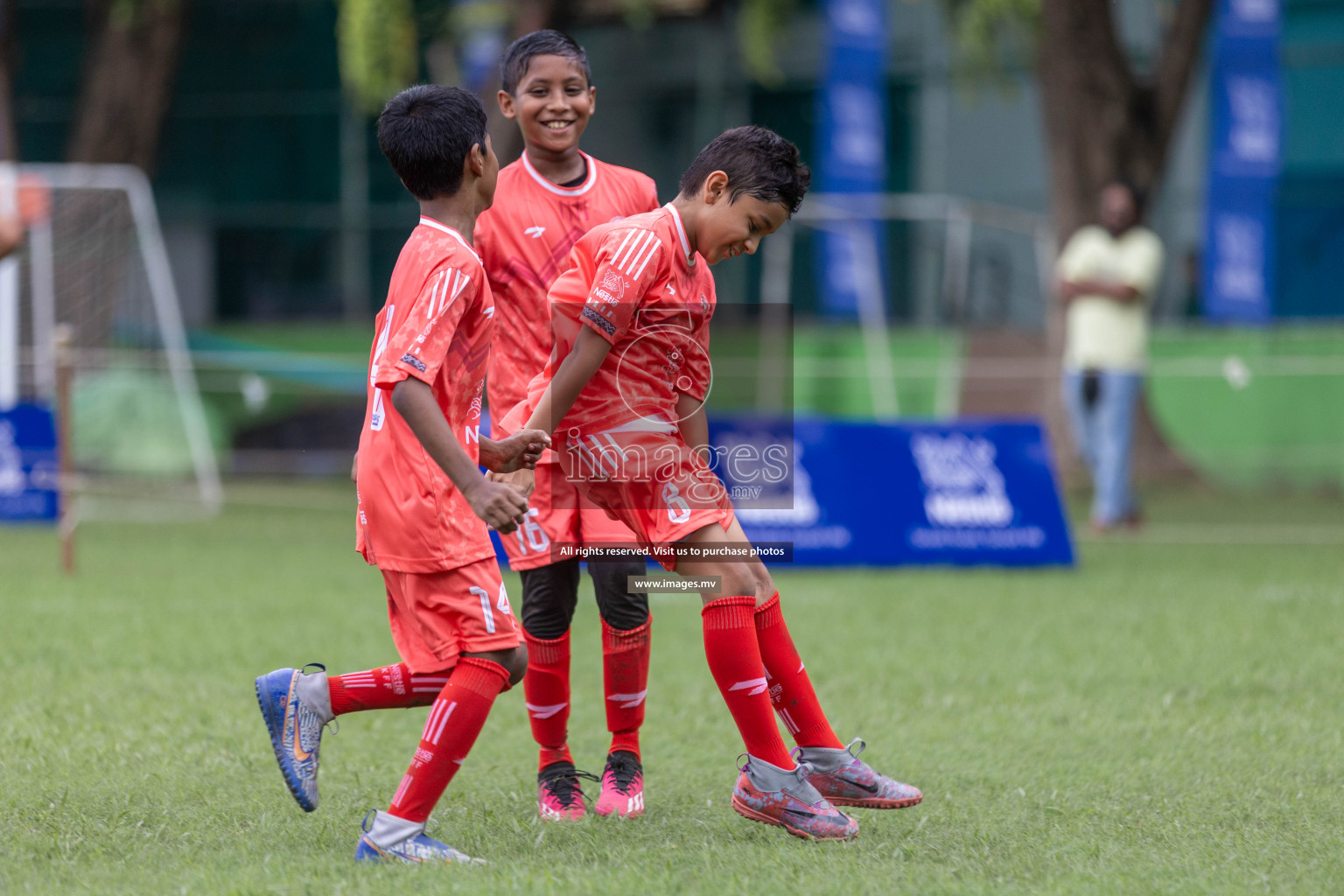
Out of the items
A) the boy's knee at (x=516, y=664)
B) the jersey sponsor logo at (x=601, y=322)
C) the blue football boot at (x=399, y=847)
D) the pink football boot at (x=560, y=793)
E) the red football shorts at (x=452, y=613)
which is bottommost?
the pink football boot at (x=560, y=793)

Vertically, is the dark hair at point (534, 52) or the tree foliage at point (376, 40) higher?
the tree foliage at point (376, 40)

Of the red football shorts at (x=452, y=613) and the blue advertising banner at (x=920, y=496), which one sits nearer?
the red football shorts at (x=452, y=613)

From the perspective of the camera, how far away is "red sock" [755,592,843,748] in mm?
4020

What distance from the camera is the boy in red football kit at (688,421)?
3.79m

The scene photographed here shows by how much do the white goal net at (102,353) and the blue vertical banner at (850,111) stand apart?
8467mm

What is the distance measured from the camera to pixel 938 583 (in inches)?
341

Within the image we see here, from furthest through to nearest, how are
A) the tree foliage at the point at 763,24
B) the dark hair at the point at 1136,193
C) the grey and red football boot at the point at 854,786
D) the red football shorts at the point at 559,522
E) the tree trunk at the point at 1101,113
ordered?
the tree foliage at the point at 763,24 → the tree trunk at the point at 1101,113 → the dark hair at the point at 1136,193 → the red football shorts at the point at 559,522 → the grey and red football boot at the point at 854,786

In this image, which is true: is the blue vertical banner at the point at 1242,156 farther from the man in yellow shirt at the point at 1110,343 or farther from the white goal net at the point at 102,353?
the white goal net at the point at 102,353

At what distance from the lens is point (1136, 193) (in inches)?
456

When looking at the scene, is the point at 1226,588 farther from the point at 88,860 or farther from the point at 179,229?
the point at 179,229

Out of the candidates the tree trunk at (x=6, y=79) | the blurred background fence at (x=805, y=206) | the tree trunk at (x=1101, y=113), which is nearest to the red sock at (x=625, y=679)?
the blurred background fence at (x=805, y=206)

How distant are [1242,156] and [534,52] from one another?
13.8 metres

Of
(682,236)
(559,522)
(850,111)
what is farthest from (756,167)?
(850,111)

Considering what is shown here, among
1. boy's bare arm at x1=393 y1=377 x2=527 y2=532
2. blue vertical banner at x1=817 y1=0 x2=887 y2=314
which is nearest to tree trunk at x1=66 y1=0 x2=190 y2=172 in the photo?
blue vertical banner at x1=817 y1=0 x2=887 y2=314
